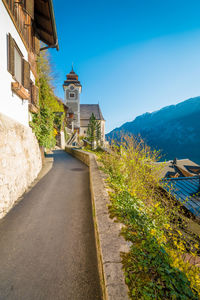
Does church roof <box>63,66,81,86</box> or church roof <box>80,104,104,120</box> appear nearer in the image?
church roof <box>63,66,81,86</box>

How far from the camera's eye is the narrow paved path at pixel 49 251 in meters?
1.82

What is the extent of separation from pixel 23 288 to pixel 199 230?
4222 mm

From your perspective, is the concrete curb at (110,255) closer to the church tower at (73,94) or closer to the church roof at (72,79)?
the church tower at (73,94)

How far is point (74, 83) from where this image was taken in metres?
51.7

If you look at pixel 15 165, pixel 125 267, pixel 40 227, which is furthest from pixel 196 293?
pixel 15 165

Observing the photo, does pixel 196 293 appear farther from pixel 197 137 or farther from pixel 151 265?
pixel 197 137

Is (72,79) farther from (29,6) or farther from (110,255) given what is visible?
(110,255)

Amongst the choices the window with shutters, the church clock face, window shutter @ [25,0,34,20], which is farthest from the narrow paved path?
the church clock face

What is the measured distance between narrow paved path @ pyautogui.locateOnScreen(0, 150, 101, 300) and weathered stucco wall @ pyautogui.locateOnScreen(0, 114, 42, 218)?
389 mm

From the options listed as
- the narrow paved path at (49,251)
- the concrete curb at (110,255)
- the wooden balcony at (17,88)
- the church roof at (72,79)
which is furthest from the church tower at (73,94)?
the concrete curb at (110,255)

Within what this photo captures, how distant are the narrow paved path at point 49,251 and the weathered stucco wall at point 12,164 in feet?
1.28

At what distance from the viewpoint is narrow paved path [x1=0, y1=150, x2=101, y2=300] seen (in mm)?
1822

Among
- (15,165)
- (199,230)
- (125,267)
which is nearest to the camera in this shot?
(125,267)

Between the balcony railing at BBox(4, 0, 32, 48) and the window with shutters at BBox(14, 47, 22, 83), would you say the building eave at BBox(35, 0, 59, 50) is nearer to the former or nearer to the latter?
the balcony railing at BBox(4, 0, 32, 48)
